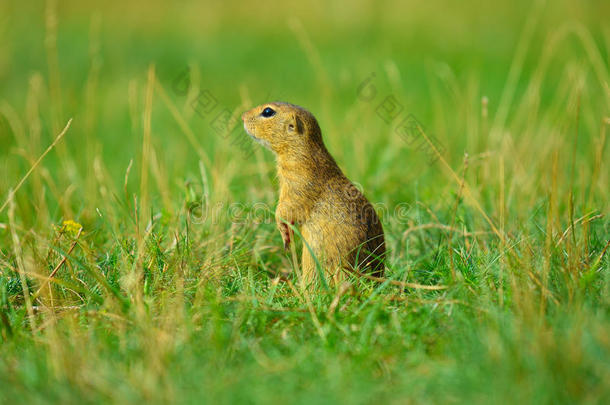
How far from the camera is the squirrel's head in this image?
3.53m

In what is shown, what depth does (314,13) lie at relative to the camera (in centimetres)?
1205

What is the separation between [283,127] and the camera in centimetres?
358

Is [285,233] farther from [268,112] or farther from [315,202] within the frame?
[268,112]

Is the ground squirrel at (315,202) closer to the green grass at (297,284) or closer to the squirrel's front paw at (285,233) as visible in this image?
the squirrel's front paw at (285,233)

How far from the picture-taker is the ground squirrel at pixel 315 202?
3111 millimetres

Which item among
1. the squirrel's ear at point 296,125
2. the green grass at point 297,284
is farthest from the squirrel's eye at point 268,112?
the green grass at point 297,284

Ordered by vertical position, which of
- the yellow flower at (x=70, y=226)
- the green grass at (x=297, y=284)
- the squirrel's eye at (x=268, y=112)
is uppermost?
the squirrel's eye at (x=268, y=112)

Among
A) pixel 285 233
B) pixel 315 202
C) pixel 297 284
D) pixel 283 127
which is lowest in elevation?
pixel 297 284

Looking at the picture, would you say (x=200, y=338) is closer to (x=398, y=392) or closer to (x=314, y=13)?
(x=398, y=392)

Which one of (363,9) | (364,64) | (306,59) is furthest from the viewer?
(363,9)

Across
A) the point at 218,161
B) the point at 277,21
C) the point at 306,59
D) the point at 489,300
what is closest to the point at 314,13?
the point at 277,21

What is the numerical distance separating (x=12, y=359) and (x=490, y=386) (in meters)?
1.84

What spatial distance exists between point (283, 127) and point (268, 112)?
0.17 metres

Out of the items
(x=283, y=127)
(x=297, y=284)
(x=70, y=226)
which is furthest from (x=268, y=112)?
(x=70, y=226)
